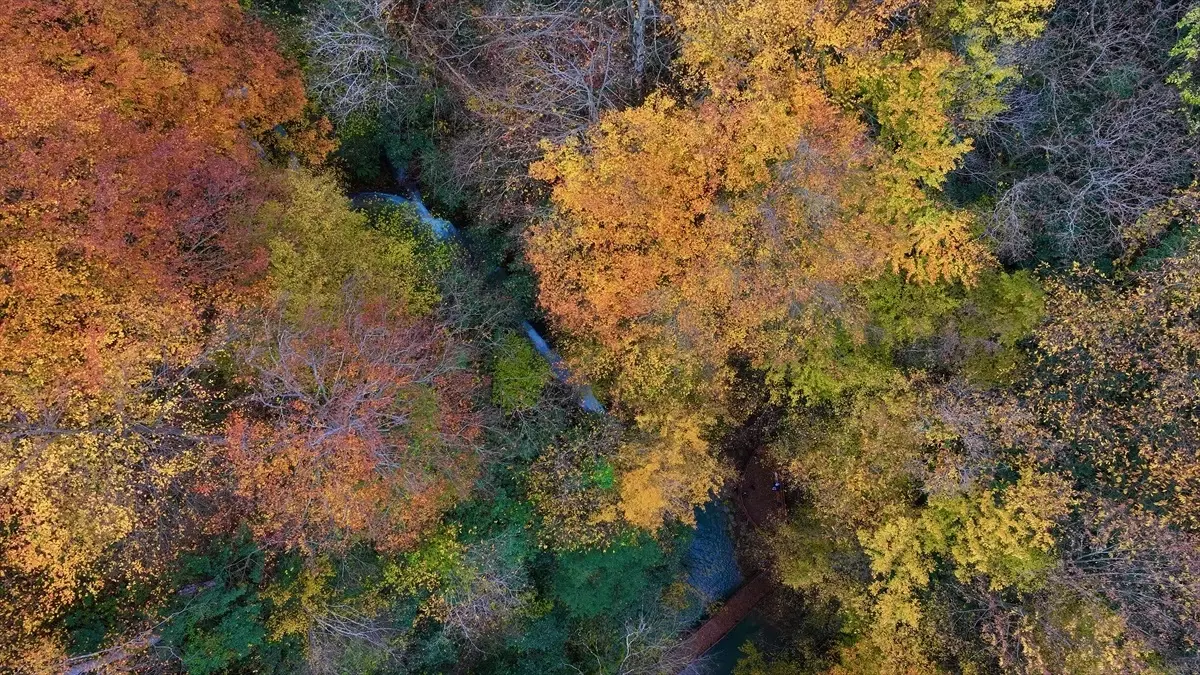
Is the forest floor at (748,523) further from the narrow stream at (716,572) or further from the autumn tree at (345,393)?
the autumn tree at (345,393)

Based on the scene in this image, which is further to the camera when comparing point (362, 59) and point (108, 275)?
point (362, 59)

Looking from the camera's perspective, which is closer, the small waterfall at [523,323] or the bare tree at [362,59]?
the bare tree at [362,59]

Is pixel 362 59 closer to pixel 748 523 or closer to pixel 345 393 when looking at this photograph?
pixel 345 393

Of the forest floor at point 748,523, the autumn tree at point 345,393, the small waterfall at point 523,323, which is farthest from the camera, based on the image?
the forest floor at point 748,523

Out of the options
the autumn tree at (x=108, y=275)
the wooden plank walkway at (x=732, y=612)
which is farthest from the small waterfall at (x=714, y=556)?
the autumn tree at (x=108, y=275)

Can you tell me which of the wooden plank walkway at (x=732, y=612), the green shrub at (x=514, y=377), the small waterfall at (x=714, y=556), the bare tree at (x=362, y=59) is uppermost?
the bare tree at (x=362, y=59)

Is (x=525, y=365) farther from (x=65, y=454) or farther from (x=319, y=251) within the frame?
(x=65, y=454)

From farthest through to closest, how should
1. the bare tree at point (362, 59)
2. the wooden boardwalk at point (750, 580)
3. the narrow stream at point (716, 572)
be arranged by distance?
the wooden boardwalk at point (750, 580)
the narrow stream at point (716, 572)
the bare tree at point (362, 59)

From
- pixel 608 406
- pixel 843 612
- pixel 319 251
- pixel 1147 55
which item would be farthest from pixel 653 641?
pixel 1147 55

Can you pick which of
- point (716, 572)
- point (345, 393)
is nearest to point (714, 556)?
point (716, 572)
